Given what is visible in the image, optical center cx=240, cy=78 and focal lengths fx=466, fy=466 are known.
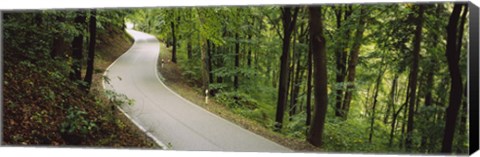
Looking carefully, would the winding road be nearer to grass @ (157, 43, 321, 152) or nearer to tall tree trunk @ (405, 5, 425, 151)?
grass @ (157, 43, 321, 152)

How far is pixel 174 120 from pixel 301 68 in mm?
4682

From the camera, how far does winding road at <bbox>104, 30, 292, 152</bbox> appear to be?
8.55 meters

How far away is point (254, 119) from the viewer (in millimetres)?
11219

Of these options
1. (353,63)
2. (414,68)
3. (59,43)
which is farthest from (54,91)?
(414,68)

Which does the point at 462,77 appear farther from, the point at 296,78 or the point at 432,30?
the point at 296,78

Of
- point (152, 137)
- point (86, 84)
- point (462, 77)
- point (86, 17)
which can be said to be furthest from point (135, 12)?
point (462, 77)

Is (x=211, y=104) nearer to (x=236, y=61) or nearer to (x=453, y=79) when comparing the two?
(x=236, y=61)

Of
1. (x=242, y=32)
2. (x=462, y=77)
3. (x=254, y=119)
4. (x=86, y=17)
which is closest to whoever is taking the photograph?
(x=462, y=77)

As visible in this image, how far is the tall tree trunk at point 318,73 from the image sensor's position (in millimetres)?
8445

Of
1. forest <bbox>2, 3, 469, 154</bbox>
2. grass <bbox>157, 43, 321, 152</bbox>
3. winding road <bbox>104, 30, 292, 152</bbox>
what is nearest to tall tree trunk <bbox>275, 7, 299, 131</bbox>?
forest <bbox>2, 3, 469, 154</bbox>

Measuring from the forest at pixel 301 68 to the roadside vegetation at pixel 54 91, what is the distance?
0.02 m

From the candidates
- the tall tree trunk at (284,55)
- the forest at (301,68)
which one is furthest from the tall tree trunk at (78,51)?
the tall tree trunk at (284,55)

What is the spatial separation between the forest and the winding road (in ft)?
0.93

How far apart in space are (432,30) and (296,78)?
20.4 ft
